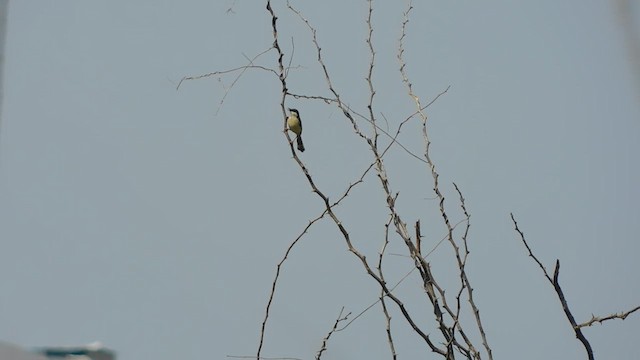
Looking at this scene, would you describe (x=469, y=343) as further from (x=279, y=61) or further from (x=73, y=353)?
(x=73, y=353)

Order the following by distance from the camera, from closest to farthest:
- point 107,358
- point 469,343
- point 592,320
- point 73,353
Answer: point 592,320, point 469,343, point 73,353, point 107,358

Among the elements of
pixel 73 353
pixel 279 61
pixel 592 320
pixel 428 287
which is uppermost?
pixel 73 353

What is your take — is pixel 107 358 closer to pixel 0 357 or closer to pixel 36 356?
pixel 36 356

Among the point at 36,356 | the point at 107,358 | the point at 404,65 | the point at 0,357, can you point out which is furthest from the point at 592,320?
the point at 107,358

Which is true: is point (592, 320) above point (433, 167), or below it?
below

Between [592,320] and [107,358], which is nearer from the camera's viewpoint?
[592,320]

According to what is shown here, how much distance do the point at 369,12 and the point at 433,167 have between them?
58 cm

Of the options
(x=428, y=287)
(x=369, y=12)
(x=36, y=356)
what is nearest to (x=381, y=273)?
(x=428, y=287)

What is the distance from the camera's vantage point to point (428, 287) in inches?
106

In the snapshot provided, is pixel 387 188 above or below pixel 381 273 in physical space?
above

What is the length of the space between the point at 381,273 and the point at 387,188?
0.24 m

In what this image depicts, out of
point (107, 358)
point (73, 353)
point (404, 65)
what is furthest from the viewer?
point (107, 358)

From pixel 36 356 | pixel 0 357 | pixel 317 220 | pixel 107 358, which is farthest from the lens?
pixel 107 358

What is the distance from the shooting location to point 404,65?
310cm
